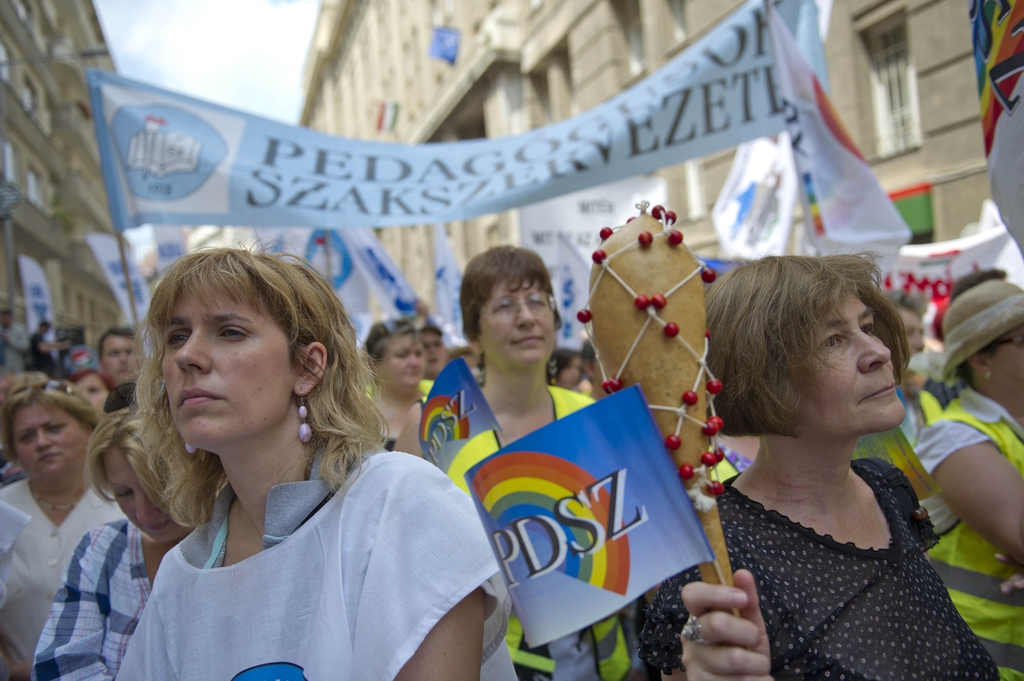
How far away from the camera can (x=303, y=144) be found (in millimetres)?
4898

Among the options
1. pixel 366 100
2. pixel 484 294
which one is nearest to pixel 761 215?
pixel 484 294

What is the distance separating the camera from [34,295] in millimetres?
11094

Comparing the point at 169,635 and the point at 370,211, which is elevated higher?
the point at 370,211

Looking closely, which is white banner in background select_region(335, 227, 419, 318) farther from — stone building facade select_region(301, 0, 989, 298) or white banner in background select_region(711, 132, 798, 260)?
stone building facade select_region(301, 0, 989, 298)

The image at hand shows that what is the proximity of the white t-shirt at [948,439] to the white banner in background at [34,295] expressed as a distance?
11802mm

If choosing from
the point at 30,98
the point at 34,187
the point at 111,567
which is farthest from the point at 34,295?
the point at 30,98

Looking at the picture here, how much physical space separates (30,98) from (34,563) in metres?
27.0

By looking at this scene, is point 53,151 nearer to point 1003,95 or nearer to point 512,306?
point 512,306

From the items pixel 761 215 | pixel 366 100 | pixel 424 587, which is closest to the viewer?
pixel 424 587

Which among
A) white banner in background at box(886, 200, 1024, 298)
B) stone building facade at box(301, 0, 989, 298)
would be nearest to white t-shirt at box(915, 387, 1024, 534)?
white banner in background at box(886, 200, 1024, 298)

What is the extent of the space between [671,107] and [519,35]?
15.0m

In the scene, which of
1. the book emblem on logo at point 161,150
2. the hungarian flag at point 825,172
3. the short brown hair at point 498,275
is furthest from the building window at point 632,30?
the short brown hair at point 498,275

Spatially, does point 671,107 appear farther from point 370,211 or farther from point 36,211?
point 36,211

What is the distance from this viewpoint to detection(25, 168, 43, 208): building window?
866 inches
